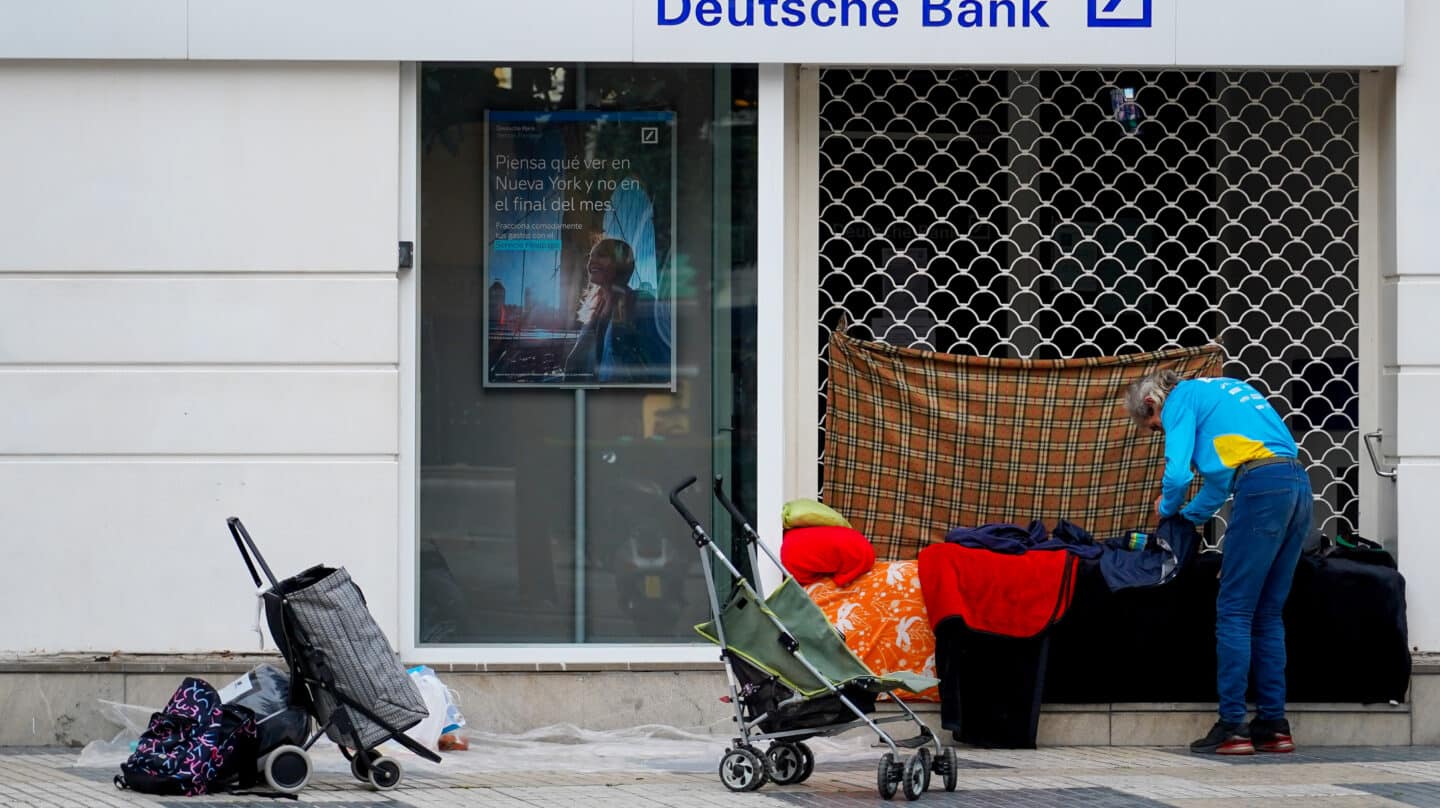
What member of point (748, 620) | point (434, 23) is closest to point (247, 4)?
point (434, 23)

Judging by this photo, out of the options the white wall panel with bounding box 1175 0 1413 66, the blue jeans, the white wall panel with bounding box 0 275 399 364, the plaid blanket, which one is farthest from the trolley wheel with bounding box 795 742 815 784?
the white wall panel with bounding box 1175 0 1413 66

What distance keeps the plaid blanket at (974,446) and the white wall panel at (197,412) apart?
2.22 meters

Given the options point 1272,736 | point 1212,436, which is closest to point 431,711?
point 1212,436

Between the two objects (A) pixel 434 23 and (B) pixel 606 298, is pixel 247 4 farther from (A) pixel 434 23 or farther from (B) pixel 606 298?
(B) pixel 606 298

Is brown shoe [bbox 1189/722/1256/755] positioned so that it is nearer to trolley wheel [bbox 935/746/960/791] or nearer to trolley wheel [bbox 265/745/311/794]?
trolley wheel [bbox 935/746/960/791]

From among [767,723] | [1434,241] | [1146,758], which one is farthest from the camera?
[1434,241]

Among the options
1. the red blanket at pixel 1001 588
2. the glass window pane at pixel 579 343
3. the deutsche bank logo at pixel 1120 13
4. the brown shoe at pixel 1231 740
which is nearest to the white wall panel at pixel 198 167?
the glass window pane at pixel 579 343

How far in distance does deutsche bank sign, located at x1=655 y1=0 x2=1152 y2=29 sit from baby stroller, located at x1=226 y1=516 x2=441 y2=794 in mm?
3137

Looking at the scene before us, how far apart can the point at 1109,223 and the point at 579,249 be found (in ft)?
8.75

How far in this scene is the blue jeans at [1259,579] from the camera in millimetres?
8039

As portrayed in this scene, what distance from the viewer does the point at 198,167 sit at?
8523 millimetres

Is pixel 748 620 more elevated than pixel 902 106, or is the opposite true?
pixel 902 106

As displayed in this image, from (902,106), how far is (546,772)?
380 cm

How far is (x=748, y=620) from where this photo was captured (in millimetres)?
7184
